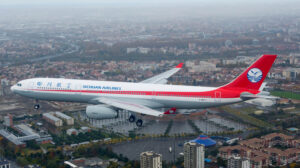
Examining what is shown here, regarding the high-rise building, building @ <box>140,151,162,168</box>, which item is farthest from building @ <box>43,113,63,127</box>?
the high-rise building

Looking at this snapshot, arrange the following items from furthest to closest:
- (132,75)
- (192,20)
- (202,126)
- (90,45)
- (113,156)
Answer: (192,20), (90,45), (132,75), (202,126), (113,156)

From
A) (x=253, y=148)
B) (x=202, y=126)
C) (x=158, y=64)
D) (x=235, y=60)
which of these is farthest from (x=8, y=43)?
(x=253, y=148)

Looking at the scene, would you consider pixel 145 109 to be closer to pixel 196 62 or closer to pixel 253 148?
pixel 253 148

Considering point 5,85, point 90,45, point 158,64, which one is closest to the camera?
point 5,85

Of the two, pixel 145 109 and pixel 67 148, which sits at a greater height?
pixel 145 109

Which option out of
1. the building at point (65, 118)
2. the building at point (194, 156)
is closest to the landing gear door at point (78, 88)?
the building at point (194, 156)

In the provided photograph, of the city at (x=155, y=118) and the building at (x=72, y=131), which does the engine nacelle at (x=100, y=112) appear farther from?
the building at (x=72, y=131)
